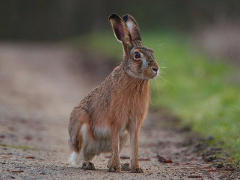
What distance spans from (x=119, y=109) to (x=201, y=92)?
5620 mm

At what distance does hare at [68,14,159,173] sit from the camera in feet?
19.5

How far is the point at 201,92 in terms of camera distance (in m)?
11.3

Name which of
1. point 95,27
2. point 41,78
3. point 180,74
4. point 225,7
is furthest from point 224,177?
point 95,27

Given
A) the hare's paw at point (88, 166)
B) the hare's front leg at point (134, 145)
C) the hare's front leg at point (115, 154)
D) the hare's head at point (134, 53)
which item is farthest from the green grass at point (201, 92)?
the hare's paw at point (88, 166)

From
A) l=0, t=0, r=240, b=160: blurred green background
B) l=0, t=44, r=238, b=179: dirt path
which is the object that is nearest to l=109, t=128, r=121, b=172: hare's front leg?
l=0, t=44, r=238, b=179: dirt path

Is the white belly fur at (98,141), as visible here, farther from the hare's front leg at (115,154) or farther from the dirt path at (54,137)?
the dirt path at (54,137)

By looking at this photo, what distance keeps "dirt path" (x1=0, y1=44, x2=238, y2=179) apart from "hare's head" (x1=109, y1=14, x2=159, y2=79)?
43.1 inches

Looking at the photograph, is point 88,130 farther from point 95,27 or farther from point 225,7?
point 95,27

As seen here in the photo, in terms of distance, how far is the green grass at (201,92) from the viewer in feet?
26.4

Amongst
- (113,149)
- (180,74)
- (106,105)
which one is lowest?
(113,149)

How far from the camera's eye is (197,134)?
8.38 m

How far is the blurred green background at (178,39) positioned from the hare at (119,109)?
1.08ft

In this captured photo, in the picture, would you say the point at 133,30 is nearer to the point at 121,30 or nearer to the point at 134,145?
the point at 121,30

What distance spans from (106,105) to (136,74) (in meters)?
0.52
